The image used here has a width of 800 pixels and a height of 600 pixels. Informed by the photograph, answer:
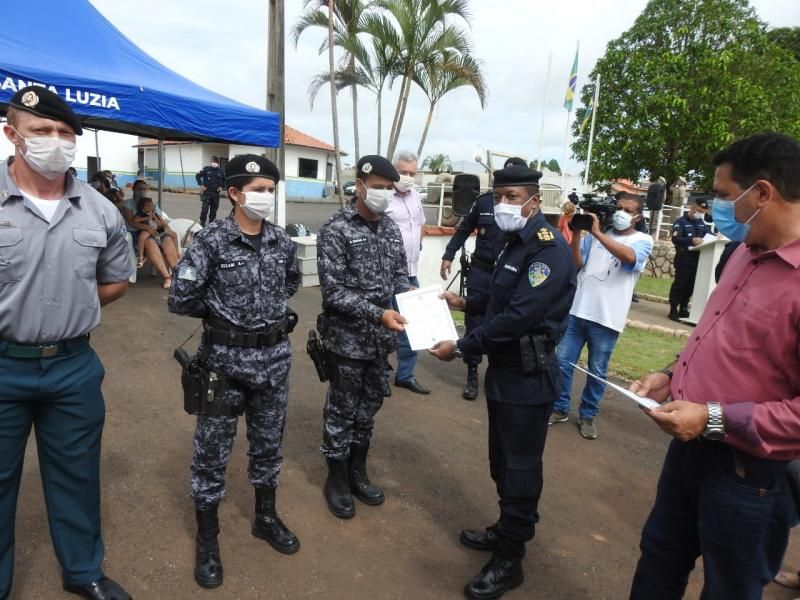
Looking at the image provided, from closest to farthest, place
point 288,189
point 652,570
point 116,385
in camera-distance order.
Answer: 1. point 652,570
2. point 116,385
3. point 288,189

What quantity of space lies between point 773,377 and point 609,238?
2550 millimetres

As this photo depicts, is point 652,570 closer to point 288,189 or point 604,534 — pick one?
point 604,534

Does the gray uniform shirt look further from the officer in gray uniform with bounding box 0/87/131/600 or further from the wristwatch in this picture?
the wristwatch

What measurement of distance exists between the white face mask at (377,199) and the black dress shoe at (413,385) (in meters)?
2.40

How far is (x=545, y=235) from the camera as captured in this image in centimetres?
247

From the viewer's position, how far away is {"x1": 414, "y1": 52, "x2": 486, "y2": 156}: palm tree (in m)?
12.2

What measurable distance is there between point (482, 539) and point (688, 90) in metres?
15.1

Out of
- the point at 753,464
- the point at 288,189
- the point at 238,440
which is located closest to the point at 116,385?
the point at 238,440

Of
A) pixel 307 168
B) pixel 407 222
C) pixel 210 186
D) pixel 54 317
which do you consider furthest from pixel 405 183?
pixel 307 168

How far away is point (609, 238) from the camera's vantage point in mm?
4020

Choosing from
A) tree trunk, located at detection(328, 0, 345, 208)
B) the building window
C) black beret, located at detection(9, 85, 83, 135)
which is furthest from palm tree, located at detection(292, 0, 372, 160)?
the building window

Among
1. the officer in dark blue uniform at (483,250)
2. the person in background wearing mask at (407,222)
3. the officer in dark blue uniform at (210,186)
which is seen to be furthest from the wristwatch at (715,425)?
the officer in dark blue uniform at (210,186)

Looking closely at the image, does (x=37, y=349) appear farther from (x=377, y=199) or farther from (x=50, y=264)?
(x=377, y=199)

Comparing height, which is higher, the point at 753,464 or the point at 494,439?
the point at 753,464
